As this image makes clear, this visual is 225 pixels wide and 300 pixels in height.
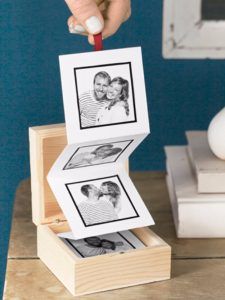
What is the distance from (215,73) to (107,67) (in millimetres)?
665

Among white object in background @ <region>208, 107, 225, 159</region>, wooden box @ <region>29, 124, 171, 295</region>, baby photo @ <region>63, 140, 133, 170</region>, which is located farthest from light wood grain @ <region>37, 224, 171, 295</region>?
white object in background @ <region>208, 107, 225, 159</region>

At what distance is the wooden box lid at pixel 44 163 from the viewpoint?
4.33 feet

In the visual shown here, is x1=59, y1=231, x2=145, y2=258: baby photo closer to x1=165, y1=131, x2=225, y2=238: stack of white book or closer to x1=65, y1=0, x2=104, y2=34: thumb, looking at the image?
x1=165, y1=131, x2=225, y2=238: stack of white book

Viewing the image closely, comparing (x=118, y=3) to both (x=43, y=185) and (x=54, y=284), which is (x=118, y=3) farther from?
(x=54, y=284)

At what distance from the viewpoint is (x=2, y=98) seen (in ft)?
6.13

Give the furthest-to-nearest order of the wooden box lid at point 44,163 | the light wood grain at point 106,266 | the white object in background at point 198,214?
the white object in background at point 198,214, the wooden box lid at point 44,163, the light wood grain at point 106,266

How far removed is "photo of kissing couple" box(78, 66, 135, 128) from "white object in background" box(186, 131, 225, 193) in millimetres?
225

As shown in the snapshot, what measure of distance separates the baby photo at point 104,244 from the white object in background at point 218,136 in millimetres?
256

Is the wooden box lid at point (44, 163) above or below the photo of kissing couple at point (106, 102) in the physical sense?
below

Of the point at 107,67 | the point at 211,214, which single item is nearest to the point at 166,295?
the point at 211,214

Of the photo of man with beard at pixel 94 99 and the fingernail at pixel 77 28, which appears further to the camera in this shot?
the fingernail at pixel 77 28

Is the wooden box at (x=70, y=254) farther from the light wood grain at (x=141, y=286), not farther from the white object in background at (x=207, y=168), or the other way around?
the white object in background at (x=207, y=168)

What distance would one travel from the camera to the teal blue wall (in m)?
1.82

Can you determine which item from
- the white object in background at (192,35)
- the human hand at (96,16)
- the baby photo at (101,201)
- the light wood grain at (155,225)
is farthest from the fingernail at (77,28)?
the white object in background at (192,35)
